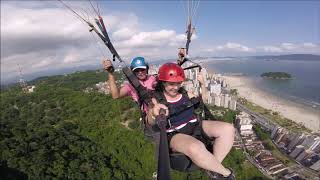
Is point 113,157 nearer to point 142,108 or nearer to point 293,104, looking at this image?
point 142,108

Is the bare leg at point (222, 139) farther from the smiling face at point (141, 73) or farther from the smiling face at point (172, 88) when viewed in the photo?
the smiling face at point (141, 73)

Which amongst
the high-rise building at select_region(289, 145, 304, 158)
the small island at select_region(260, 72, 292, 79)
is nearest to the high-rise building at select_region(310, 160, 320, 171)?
the high-rise building at select_region(289, 145, 304, 158)

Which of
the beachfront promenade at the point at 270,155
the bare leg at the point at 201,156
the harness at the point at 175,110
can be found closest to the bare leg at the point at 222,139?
the harness at the point at 175,110

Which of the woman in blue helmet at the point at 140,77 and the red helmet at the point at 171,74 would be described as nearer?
the red helmet at the point at 171,74

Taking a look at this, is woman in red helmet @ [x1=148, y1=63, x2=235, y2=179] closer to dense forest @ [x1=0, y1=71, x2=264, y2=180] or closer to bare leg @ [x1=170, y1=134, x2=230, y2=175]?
bare leg @ [x1=170, y1=134, x2=230, y2=175]

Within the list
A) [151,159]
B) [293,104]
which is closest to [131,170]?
[151,159]

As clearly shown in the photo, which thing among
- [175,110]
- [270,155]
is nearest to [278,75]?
[270,155]
